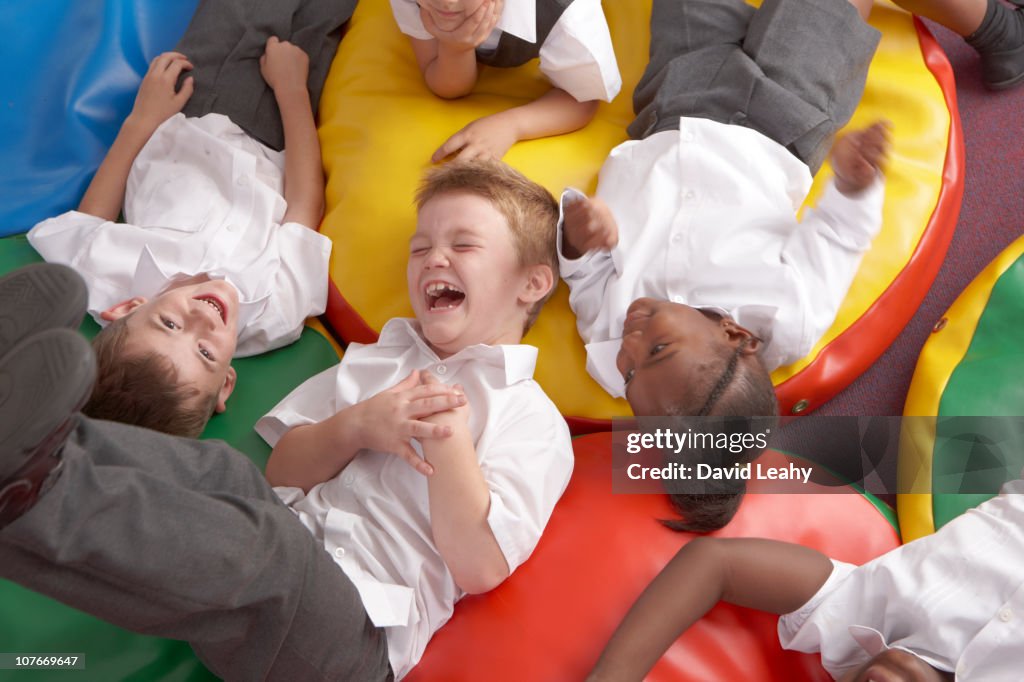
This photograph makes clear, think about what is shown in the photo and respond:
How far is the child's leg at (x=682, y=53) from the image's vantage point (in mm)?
1564

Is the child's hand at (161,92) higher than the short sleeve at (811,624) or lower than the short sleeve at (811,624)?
higher

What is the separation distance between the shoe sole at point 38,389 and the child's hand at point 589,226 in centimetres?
82

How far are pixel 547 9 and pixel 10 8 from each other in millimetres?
1086

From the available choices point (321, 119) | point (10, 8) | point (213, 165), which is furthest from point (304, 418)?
point (10, 8)

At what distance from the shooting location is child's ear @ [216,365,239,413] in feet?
4.53

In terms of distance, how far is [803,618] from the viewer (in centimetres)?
109

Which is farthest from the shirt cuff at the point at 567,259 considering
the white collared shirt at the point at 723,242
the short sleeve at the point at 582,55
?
the short sleeve at the point at 582,55

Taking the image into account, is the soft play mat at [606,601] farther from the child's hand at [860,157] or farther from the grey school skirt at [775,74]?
the grey school skirt at [775,74]

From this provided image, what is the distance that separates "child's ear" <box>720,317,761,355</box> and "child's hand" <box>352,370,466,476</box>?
0.39 m

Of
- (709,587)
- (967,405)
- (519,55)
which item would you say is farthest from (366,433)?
(967,405)

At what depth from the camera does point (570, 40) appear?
1514 mm

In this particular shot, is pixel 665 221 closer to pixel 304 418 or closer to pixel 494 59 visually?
pixel 494 59

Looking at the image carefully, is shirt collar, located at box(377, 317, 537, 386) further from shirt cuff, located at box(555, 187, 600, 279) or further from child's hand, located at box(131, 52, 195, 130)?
child's hand, located at box(131, 52, 195, 130)

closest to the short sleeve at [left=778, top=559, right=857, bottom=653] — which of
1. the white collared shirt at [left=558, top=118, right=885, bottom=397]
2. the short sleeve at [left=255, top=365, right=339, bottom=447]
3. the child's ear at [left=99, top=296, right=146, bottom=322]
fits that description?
the white collared shirt at [left=558, top=118, right=885, bottom=397]
